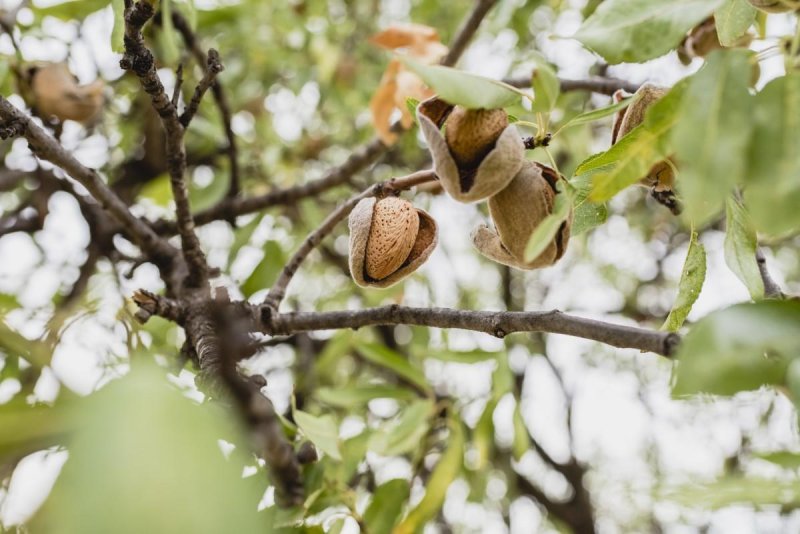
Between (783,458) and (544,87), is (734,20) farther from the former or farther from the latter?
(783,458)

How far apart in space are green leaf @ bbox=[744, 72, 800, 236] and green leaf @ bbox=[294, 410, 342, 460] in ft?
2.17

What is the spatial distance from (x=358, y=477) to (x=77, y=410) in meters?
1.13

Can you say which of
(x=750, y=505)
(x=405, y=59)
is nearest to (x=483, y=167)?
(x=405, y=59)

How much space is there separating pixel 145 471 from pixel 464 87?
0.39 meters

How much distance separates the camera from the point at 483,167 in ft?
2.03

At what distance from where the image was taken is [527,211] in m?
0.65

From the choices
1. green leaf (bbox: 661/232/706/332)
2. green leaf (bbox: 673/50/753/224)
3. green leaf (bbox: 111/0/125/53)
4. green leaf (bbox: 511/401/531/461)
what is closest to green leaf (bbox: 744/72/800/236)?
green leaf (bbox: 673/50/753/224)

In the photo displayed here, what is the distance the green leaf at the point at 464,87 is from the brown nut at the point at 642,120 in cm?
20

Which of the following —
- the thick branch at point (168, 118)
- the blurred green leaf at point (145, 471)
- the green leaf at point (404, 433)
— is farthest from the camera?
the green leaf at point (404, 433)

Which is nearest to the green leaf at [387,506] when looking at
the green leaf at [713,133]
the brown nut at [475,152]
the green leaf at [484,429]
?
the green leaf at [484,429]

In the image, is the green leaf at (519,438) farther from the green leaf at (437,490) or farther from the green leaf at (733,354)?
the green leaf at (733,354)

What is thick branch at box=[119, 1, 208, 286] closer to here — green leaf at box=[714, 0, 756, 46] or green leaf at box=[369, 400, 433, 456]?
green leaf at box=[369, 400, 433, 456]

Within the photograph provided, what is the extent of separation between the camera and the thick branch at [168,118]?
27.5 inches

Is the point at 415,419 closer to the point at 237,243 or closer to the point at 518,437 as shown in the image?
the point at 518,437
